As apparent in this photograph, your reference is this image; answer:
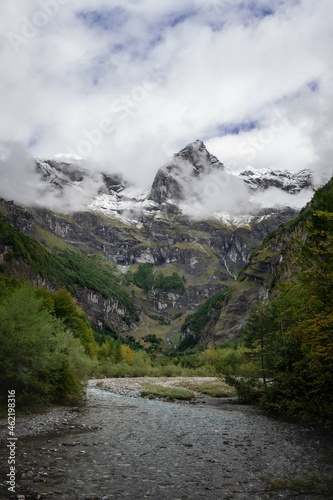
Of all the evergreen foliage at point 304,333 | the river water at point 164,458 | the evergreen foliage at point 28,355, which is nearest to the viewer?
the river water at point 164,458

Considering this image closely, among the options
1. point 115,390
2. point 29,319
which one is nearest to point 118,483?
point 29,319

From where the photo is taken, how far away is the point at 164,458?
21172 millimetres

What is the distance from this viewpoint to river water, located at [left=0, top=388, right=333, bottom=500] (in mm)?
15766

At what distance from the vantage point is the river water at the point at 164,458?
621 inches

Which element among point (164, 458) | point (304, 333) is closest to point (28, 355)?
point (164, 458)

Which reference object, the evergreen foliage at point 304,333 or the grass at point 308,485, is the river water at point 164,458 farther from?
the evergreen foliage at point 304,333

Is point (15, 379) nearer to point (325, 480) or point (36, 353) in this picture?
point (36, 353)

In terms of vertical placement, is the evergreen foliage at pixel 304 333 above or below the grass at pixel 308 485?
above

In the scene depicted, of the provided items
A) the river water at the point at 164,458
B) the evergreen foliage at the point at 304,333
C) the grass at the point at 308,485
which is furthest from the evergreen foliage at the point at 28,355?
the grass at the point at 308,485

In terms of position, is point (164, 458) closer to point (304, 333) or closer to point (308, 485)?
point (308, 485)

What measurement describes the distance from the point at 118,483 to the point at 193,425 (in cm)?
1704

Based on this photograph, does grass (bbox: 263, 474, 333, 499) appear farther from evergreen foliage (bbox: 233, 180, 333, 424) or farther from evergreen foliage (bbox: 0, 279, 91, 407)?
evergreen foliage (bbox: 0, 279, 91, 407)

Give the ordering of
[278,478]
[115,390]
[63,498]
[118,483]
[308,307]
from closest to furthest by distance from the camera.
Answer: [63,498], [118,483], [278,478], [308,307], [115,390]

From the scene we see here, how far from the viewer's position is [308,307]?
22.3 metres
